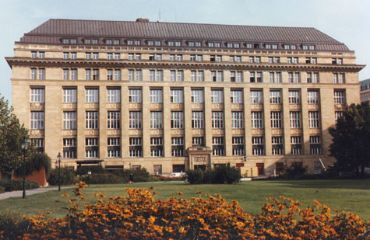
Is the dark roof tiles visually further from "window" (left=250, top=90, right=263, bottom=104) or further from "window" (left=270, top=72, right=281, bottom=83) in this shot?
"window" (left=250, top=90, right=263, bottom=104)

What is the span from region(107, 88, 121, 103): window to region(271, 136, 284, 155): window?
97.1 ft

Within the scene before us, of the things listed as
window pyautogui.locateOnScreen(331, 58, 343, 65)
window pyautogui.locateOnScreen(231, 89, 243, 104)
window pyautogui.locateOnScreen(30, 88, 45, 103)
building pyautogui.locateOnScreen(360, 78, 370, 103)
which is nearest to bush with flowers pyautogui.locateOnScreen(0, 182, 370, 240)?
window pyautogui.locateOnScreen(30, 88, 45, 103)

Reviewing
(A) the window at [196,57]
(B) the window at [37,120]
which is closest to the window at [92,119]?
(B) the window at [37,120]

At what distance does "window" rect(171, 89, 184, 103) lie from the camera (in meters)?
81.9

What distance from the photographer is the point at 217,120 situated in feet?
272

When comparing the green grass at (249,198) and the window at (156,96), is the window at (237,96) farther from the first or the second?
the green grass at (249,198)

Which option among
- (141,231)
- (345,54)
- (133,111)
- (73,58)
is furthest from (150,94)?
(141,231)

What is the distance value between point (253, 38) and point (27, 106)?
44.1 metres

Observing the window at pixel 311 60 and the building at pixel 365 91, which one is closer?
the window at pixel 311 60

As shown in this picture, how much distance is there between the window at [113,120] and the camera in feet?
261

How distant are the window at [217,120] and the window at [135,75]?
15083mm

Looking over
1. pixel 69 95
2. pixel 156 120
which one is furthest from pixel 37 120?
pixel 156 120

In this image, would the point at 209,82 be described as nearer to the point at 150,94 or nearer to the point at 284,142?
the point at 150,94

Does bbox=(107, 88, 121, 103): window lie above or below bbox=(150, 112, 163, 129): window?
above
